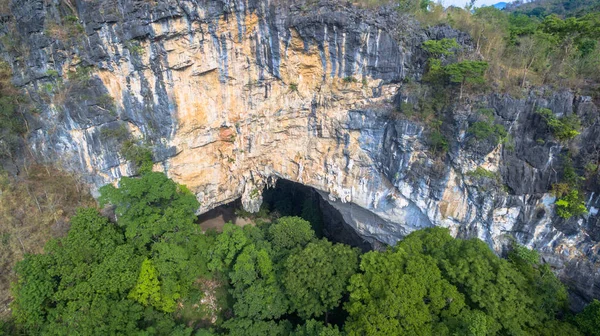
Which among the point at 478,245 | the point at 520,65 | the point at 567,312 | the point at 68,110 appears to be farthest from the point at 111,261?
the point at 520,65

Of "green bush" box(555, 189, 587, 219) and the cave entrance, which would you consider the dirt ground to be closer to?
the cave entrance

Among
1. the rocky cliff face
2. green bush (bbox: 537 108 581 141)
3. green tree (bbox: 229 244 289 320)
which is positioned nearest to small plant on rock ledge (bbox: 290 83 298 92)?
the rocky cliff face

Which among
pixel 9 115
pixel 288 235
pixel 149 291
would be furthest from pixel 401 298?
pixel 9 115

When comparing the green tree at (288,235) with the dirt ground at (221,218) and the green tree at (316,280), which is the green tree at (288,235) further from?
the dirt ground at (221,218)

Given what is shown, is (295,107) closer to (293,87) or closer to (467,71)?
(293,87)

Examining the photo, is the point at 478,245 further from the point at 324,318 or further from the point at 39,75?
the point at 39,75

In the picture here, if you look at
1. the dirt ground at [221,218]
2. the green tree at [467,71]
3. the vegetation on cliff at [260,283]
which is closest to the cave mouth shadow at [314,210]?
the dirt ground at [221,218]
